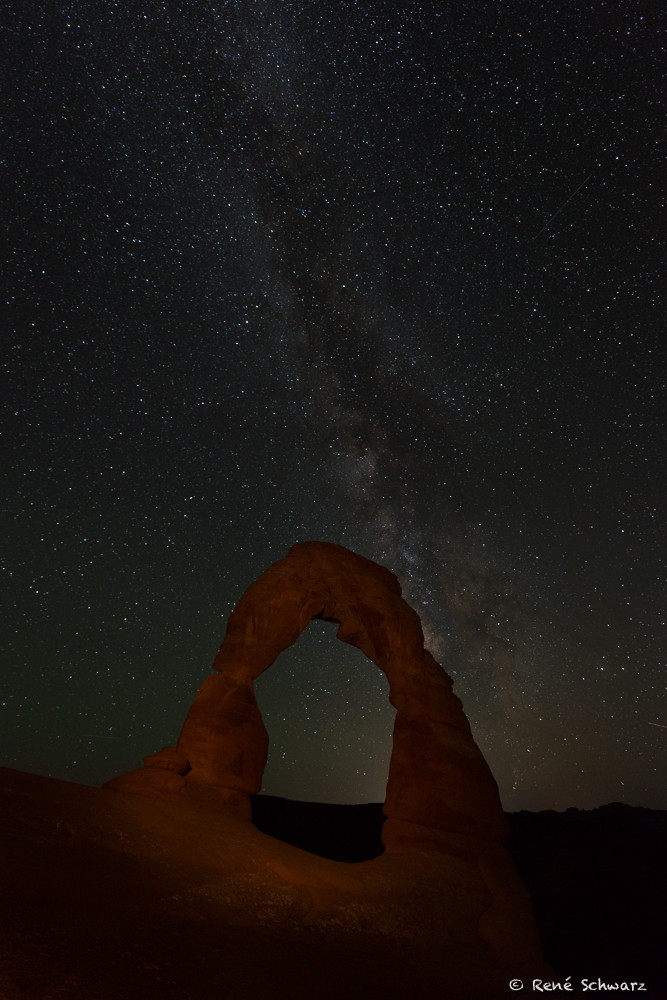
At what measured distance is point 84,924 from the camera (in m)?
5.36

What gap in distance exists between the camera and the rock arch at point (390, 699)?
12.5 metres

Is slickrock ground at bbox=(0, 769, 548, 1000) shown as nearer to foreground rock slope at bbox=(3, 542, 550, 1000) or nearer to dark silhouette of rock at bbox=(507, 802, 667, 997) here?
foreground rock slope at bbox=(3, 542, 550, 1000)

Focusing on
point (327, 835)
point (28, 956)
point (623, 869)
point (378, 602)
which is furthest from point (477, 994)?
point (327, 835)

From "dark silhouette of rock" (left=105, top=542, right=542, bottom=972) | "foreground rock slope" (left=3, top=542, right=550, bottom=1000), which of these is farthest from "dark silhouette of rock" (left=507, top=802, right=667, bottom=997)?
"foreground rock slope" (left=3, top=542, right=550, bottom=1000)

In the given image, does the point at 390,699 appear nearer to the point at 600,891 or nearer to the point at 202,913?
the point at 202,913

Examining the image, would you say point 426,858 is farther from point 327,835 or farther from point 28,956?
point 327,835

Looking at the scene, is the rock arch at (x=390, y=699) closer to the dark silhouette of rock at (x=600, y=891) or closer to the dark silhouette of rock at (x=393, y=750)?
the dark silhouette of rock at (x=393, y=750)

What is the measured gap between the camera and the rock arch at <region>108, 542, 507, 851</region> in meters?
12.5

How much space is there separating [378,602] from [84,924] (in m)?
12.4

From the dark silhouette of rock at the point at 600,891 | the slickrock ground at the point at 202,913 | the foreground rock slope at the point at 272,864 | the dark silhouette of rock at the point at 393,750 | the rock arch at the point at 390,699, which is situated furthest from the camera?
the dark silhouette of rock at the point at 600,891

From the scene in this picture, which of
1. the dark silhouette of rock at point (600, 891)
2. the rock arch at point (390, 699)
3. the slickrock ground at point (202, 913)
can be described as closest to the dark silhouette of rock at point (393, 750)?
the rock arch at point (390, 699)

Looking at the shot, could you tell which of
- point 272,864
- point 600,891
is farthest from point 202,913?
point 600,891

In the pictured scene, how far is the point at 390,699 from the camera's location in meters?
15.6

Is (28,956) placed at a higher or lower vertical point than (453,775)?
lower
